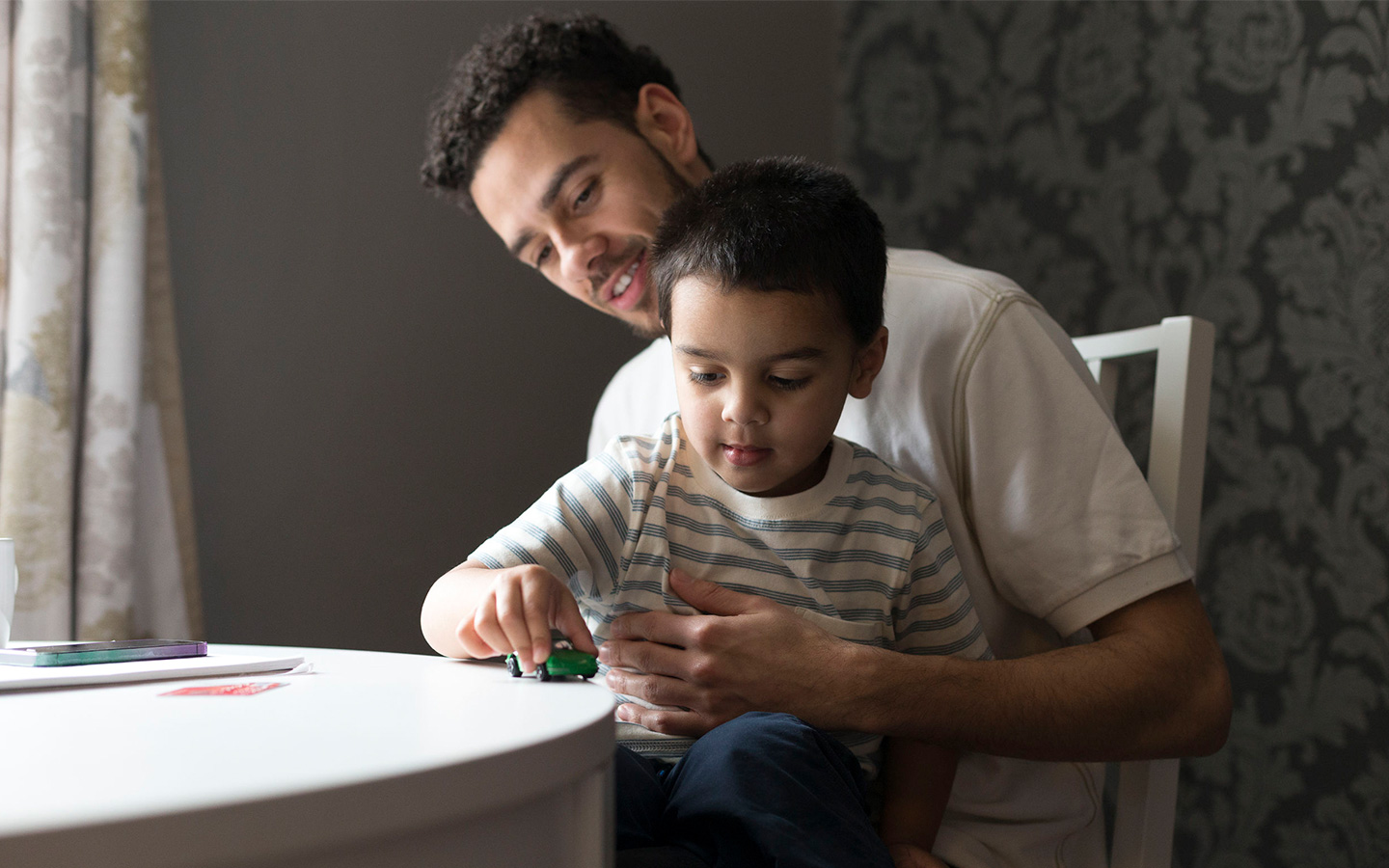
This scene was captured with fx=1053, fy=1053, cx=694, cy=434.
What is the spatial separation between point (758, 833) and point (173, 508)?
1.16 m

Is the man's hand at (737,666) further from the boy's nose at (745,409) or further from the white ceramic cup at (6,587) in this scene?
the white ceramic cup at (6,587)

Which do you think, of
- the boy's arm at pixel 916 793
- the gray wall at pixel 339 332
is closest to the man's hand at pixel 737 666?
the boy's arm at pixel 916 793

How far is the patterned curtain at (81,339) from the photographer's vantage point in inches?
52.8

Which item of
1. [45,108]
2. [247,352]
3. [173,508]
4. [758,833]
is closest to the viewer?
[758,833]

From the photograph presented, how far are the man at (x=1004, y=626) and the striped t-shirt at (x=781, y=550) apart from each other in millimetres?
42

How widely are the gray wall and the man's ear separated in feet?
1.98

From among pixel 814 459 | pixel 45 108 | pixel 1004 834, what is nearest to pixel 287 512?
pixel 45 108

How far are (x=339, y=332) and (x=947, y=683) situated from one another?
1.27 metres

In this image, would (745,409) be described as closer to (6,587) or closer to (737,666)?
(737,666)

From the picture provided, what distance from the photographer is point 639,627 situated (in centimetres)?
91

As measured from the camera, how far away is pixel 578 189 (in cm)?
137

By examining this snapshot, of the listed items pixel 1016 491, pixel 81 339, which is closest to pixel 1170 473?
pixel 1016 491

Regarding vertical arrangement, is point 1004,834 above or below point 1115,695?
below

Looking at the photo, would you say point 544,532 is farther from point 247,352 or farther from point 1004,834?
point 247,352
